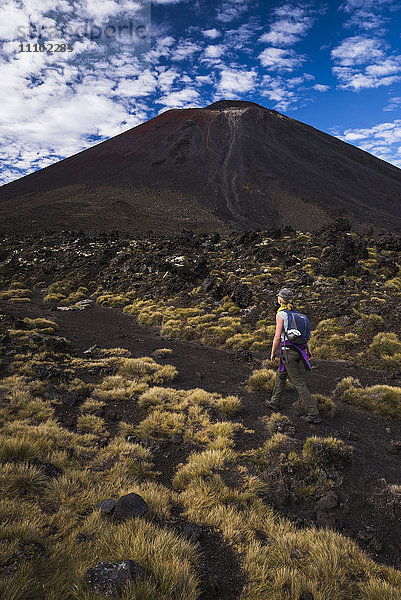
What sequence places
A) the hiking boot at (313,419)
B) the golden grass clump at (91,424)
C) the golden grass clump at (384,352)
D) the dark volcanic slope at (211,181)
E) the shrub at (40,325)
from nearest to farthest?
the golden grass clump at (91,424) → the hiking boot at (313,419) → the golden grass clump at (384,352) → the shrub at (40,325) → the dark volcanic slope at (211,181)

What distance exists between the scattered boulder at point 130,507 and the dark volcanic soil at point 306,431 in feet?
1.67

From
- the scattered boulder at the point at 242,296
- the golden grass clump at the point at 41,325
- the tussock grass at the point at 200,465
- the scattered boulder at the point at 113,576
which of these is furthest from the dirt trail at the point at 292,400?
the scattered boulder at the point at 242,296

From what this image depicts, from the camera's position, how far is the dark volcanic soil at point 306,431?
368cm

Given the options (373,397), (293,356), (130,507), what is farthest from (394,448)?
(130,507)

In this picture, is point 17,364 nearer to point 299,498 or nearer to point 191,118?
point 299,498

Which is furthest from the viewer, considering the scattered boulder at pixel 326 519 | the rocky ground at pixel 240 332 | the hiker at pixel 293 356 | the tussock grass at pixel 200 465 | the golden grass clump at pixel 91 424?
the hiker at pixel 293 356

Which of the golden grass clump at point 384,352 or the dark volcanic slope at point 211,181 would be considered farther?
the dark volcanic slope at point 211,181

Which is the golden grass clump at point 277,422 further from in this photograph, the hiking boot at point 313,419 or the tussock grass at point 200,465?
the tussock grass at point 200,465

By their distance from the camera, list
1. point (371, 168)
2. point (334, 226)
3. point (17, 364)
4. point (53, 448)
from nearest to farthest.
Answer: point (53, 448) → point (17, 364) → point (334, 226) → point (371, 168)

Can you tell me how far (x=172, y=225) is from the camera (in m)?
74.8

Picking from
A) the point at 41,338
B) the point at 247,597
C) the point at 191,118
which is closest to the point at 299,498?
the point at 247,597

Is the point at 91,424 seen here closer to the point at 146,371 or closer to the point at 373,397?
the point at 146,371

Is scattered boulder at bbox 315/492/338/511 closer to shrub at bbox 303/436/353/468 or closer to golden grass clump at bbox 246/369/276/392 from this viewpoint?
shrub at bbox 303/436/353/468

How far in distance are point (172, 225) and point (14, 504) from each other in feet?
245
